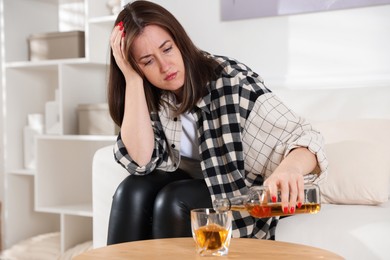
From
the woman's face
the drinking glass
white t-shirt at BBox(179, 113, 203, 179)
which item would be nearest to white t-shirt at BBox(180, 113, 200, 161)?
white t-shirt at BBox(179, 113, 203, 179)

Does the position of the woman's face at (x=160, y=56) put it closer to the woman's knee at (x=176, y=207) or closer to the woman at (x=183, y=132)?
the woman at (x=183, y=132)

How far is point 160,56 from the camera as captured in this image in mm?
1699

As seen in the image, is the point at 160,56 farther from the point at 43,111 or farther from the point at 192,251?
the point at 43,111

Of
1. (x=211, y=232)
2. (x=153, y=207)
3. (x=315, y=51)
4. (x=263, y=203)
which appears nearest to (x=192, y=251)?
(x=211, y=232)

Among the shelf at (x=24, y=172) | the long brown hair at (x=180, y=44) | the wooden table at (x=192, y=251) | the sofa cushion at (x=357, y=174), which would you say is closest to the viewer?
the wooden table at (x=192, y=251)

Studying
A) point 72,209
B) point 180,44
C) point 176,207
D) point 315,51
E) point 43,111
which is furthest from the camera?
point 43,111

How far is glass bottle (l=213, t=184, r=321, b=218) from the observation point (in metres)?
1.29

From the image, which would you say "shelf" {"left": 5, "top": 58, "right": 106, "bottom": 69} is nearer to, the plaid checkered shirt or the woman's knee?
the plaid checkered shirt

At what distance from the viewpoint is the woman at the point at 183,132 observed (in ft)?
5.22

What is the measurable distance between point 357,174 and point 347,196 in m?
0.07

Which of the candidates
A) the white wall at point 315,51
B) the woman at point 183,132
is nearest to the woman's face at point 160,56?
the woman at point 183,132

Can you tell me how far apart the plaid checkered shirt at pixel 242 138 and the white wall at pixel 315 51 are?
0.63 meters

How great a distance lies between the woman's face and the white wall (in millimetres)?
772

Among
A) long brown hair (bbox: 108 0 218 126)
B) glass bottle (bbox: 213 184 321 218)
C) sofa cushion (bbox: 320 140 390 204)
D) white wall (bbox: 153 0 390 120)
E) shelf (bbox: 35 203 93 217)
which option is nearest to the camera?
glass bottle (bbox: 213 184 321 218)
